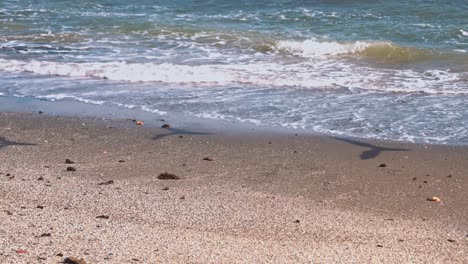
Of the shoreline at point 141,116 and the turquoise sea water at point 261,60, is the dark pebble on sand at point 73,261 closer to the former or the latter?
the shoreline at point 141,116

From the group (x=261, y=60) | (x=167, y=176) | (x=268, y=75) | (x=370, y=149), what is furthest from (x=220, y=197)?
(x=261, y=60)

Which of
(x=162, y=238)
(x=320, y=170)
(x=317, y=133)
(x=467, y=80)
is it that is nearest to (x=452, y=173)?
(x=320, y=170)

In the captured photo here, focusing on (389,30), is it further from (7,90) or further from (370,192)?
(370,192)

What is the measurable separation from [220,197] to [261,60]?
21.8 feet

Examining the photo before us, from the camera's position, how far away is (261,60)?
12.6 metres

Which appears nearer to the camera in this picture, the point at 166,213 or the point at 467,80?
the point at 166,213

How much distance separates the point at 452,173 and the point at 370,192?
36.6 inches

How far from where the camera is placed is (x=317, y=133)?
8.19 metres

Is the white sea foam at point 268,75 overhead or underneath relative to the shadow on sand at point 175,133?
underneath

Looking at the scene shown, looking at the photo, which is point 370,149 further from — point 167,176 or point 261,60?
point 261,60

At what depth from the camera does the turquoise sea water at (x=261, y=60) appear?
358 inches

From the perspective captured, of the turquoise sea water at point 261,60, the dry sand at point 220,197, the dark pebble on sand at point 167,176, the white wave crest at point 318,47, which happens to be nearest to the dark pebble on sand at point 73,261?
the dry sand at point 220,197

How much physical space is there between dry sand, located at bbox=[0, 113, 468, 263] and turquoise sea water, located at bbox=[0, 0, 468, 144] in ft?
2.80

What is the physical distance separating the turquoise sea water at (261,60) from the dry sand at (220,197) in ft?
2.80
